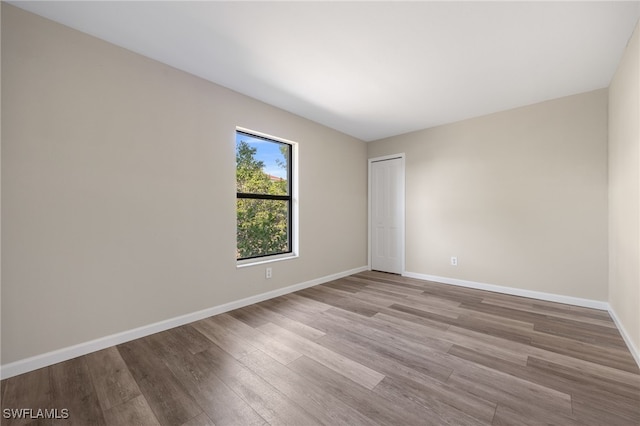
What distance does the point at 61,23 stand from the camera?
1896 mm

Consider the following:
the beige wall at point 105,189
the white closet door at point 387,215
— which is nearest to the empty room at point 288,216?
the beige wall at point 105,189

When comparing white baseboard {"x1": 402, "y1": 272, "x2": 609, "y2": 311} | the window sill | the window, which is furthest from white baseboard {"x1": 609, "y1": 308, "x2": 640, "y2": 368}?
the window

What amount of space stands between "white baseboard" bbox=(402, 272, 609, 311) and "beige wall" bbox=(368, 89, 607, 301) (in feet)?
0.16

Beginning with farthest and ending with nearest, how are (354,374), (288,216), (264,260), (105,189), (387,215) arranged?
(387,215) < (288,216) < (264,260) < (105,189) < (354,374)

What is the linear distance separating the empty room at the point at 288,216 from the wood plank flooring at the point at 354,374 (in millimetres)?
17

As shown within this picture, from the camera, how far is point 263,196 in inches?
130

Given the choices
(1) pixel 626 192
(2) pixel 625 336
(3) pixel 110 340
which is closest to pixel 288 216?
(3) pixel 110 340

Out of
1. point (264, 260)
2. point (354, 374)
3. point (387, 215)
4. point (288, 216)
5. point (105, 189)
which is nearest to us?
point (354, 374)

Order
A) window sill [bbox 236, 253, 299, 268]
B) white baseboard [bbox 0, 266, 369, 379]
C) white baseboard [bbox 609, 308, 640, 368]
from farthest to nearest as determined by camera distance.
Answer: window sill [bbox 236, 253, 299, 268], white baseboard [bbox 609, 308, 640, 368], white baseboard [bbox 0, 266, 369, 379]

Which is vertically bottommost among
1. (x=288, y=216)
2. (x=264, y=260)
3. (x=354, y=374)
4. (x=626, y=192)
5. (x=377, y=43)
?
(x=354, y=374)

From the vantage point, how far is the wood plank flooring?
1.38 metres

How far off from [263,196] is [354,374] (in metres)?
2.26

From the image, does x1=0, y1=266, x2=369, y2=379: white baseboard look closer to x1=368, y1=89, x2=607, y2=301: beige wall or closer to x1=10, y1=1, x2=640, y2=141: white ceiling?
x1=10, y1=1, x2=640, y2=141: white ceiling

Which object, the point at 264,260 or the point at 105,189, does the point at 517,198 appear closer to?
the point at 264,260
